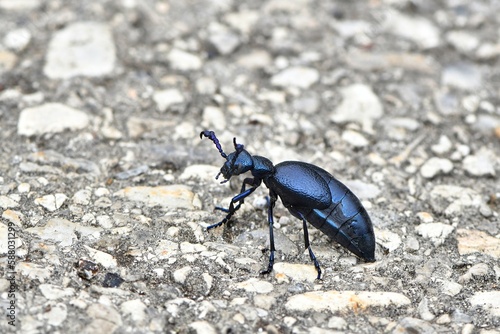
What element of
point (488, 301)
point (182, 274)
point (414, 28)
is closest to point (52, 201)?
point (182, 274)

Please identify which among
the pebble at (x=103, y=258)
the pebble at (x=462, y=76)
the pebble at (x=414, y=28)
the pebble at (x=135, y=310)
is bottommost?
the pebble at (x=103, y=258)

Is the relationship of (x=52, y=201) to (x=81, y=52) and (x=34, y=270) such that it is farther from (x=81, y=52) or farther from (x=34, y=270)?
(x=81, y=52)

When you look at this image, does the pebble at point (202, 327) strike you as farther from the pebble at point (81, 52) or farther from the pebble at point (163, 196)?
the pebble at point (81, 52)

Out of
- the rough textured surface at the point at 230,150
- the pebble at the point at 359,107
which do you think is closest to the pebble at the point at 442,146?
the rough textured surface at the point at 230,150

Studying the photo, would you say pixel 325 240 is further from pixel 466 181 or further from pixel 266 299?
pixel 466 181

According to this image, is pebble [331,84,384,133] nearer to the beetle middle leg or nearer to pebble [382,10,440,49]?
pebble [382,10,440,49]

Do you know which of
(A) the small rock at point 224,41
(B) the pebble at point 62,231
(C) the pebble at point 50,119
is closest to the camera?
(B) the pebble at point 62,231

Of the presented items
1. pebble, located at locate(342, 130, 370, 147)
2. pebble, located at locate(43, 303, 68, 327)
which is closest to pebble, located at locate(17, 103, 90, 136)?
pebble, located at locate(43, 303, 68, 327)
